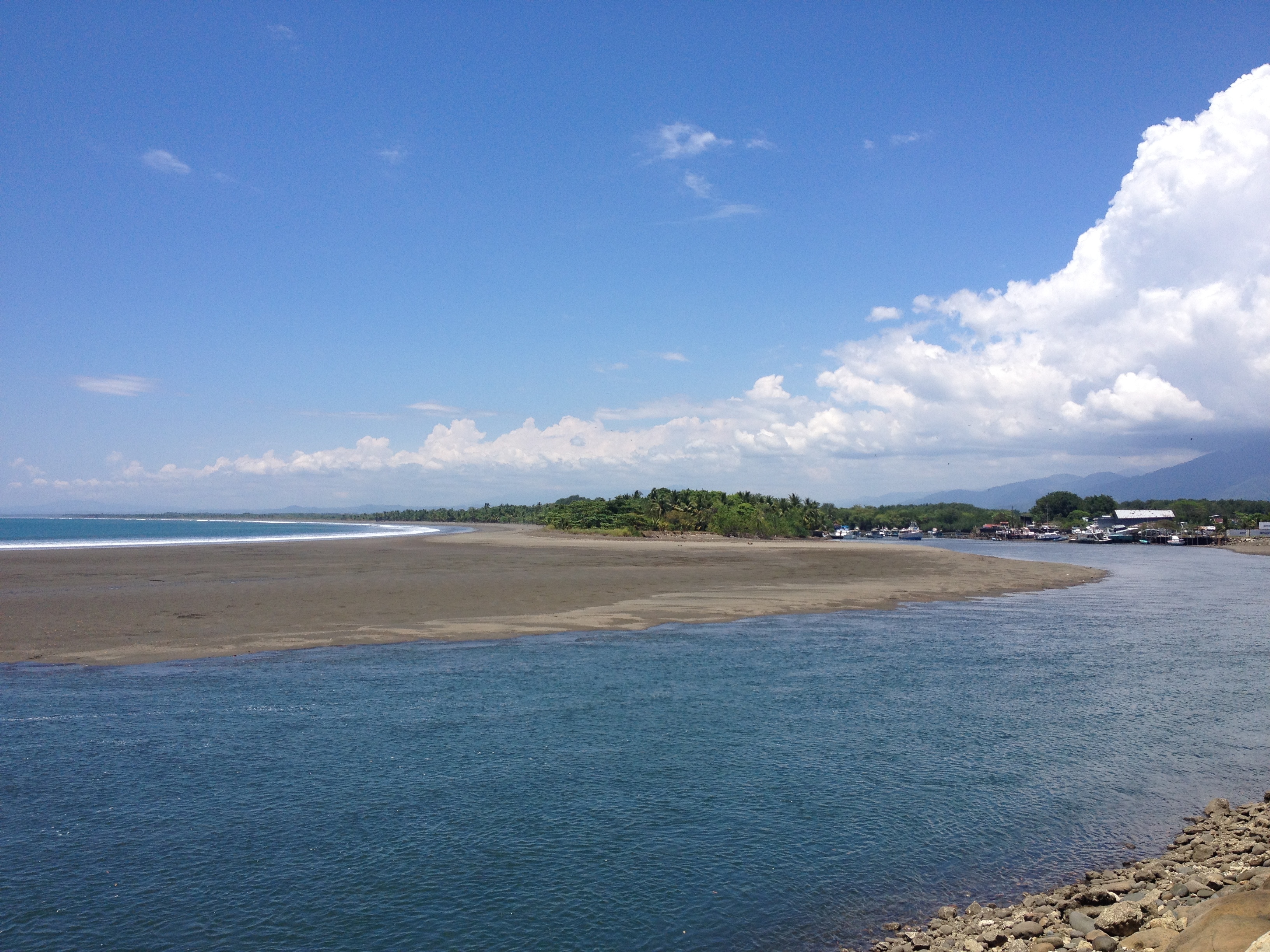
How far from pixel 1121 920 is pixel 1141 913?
433mm

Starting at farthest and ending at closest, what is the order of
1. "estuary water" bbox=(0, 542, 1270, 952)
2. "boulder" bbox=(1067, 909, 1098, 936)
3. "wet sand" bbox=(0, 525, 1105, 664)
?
"wet sand" bbox=(0, 525, 1105, 664) → "estuary water" bbox=(0, 542, 1270, 952) → "boulder" bbox=(1067, 909, 1098, 936)

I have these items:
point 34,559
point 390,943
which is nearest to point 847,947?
point 390,943

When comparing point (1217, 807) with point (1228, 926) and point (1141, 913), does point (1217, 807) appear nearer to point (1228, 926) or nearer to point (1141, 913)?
point (1141, 913)

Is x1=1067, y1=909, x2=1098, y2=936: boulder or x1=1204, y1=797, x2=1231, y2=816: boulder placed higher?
x1=1067, y1=909, x2=1098, y2=936: boulder

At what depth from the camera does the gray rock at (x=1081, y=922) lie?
9727 millimetres

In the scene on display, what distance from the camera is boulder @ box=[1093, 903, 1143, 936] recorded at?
9.43 metres

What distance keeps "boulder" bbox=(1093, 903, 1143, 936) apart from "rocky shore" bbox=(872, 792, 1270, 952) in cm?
1

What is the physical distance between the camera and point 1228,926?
25.8 ft

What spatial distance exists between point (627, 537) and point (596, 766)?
116 meters

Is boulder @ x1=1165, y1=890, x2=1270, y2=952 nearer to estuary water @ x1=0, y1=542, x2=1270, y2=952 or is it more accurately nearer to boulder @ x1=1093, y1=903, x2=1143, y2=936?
boulder @ x1=1093, y1=903, x2=1143, y2=936

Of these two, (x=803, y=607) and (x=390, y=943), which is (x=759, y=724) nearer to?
(x=390, y=943)

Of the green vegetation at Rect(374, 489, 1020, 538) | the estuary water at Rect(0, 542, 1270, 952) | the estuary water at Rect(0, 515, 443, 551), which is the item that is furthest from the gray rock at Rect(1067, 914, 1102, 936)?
the green vegetation at Rect(374, 489, 1020, 538)

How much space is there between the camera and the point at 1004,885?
11945 millimetres

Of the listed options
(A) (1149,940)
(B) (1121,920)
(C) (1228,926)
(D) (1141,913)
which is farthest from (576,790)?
(C) (1228,926)
